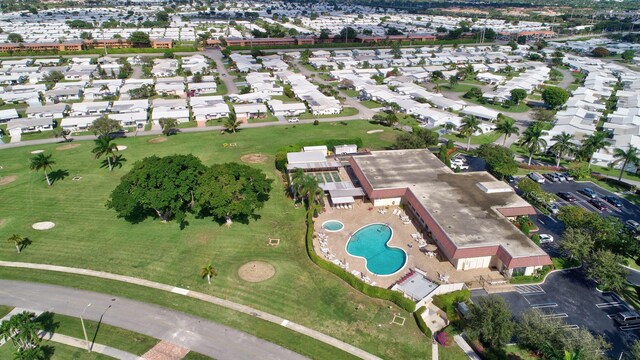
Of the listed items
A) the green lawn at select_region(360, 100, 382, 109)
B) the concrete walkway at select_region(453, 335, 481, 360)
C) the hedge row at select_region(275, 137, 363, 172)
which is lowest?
the concrete walkway at select_region(453, 335, 481, 360)

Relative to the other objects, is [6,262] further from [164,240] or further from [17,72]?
[17,72]

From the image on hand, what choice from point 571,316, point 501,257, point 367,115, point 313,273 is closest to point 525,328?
point 571,316

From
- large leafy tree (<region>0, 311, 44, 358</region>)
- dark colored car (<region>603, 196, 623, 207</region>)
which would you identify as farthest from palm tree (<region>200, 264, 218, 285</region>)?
dark colored car (<region>603, 196, 623, 207</region>)

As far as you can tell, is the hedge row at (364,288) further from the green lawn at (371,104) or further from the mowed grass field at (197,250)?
the green lawn at (371,104)

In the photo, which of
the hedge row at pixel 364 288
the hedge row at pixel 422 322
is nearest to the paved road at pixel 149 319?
the hedge row at pixel 364 288

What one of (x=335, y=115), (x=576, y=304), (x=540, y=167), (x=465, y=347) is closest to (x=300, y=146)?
(x=335, y=115)

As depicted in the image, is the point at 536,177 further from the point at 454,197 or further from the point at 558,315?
the point at 558,315

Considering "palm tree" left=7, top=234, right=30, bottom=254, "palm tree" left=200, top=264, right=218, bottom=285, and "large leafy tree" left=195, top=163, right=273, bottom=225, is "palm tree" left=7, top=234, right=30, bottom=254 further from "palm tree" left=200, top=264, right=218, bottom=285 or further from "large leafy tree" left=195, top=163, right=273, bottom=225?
"palm tree" left=200, top=264, right=218, bottom=285
